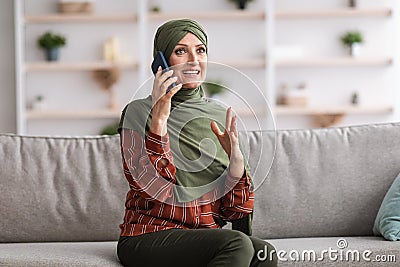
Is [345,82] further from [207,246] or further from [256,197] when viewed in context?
[207,246]

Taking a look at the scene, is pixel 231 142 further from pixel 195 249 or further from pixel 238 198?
pixel 195 249

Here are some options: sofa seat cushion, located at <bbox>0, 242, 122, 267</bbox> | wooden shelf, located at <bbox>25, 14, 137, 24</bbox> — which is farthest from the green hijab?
wooden shelf, located at <bbox>25, 14, 137, 24</bbox>

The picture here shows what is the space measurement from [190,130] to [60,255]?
599 millimetres

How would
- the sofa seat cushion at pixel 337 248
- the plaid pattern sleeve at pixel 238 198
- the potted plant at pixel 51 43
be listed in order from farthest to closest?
the potted plant at pixel 51 43 < the sofa seat cushion at pixel 337 248 < the plaid pattern sleeve at pixel 238 198

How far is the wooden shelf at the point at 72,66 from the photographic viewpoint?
6.26m

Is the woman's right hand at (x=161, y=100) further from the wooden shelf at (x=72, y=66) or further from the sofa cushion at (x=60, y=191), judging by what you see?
the wooden shelf at (x=72, y=66)

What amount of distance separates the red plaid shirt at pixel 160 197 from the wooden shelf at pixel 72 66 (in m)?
4.01

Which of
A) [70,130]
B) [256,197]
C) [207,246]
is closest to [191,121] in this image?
[207,246]

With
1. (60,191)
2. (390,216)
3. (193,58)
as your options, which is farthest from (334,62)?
(193,58)

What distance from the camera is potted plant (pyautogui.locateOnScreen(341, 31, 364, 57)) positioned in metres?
6.31

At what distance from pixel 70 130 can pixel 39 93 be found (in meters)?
0.41

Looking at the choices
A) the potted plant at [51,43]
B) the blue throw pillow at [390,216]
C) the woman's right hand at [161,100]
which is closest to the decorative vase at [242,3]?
the potted plant at [51,43]

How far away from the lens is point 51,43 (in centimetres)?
632

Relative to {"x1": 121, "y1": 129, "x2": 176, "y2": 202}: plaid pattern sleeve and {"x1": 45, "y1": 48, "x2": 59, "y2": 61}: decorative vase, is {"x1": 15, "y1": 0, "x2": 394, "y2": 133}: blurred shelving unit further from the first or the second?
{"x1": 121, "y1": 129, "x2": 176, "y2": 202}: plaid pattern sleeve
